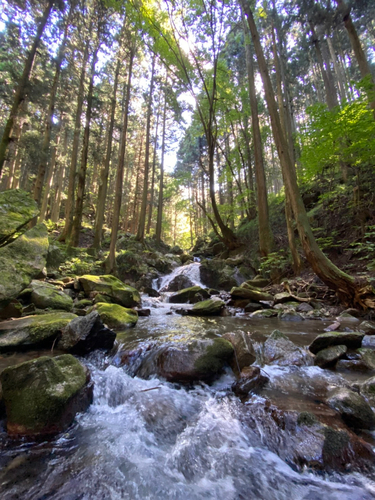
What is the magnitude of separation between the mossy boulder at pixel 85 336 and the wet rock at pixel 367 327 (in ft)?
17.6

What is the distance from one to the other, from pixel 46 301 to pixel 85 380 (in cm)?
431

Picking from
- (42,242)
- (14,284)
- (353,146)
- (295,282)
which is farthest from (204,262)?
(14,284)

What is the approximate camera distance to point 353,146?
833 centimetres

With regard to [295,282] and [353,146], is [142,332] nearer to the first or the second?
[295,282]

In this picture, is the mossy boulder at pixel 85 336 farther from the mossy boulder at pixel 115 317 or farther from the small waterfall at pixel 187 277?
the small waterfall at pixel 187 277

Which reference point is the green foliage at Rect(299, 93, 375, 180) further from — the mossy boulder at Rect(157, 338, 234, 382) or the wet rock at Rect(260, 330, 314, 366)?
the mossy boulder at Rect(157, 338, 234, 382)

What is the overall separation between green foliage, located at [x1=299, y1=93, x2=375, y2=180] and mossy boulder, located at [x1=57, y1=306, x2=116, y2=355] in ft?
31.0

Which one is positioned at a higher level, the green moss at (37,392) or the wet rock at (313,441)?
the green moss at (37,392)

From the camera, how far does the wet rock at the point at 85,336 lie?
14.9ft

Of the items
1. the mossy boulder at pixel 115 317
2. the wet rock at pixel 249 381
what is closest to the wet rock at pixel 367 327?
the wet rock at pixel 249 381

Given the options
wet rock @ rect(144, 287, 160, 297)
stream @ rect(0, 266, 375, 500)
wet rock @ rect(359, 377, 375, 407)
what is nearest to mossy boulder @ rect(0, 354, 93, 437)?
stream @ rect(0, 266, 375, 500)

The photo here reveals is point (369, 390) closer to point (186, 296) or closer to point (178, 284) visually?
point (186, 296)

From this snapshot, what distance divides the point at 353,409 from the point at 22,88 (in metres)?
14.3

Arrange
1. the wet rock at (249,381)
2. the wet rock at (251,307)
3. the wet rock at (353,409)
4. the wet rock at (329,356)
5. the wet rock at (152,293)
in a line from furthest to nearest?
the wet rock at (152,293) < the wet rock at (251,307) < the wet rock at (329,356) < the wet rock at (249,381) < the wet rock at (353,409)
